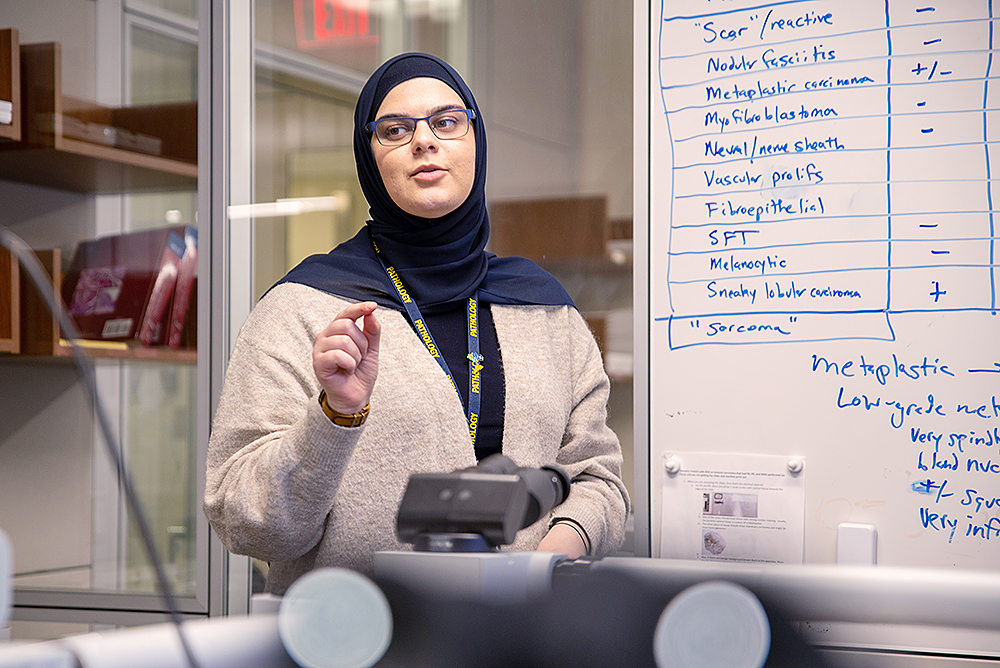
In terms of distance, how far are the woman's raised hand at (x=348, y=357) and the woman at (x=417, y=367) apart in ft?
0.74

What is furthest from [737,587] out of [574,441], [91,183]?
[91,183]

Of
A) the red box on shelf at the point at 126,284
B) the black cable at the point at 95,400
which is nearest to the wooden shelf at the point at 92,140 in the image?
the red box on shelf at the point at 126,284

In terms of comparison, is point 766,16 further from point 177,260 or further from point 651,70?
point 177,260

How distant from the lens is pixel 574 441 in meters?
1.49

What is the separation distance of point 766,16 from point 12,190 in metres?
1.78

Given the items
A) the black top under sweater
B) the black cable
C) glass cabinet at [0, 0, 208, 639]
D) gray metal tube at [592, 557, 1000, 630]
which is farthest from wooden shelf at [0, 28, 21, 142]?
gray metal tube at [592, 557, 1000, 630]

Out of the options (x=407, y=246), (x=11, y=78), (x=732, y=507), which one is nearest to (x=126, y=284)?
(x=11, y=78)

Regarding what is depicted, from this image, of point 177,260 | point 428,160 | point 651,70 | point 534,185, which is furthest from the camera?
point 177,260

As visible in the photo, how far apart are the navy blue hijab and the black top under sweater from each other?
0.08 ft

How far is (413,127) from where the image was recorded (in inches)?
56.0

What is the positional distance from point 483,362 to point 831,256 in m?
0.63

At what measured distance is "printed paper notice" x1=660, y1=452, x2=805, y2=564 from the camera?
1.55 metres

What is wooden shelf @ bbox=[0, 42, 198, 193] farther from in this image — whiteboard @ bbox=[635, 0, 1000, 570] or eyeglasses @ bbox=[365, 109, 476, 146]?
whiteboard @ bbox=[635, 0, 1000, 570]

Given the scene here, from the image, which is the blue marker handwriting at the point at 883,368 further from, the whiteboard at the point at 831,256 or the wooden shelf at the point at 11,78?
the wooden shelf at the point at 11,78
